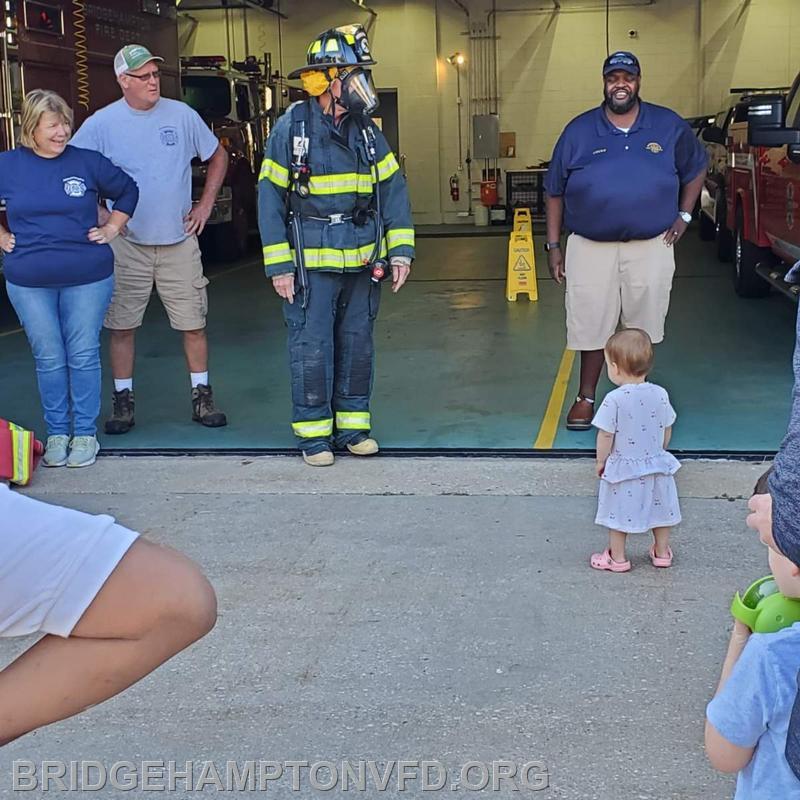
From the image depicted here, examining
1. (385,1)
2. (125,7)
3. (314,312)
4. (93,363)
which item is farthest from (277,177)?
(385,1)

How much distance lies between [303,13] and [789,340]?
1787cm

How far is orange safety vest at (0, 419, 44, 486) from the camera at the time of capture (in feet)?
18.6

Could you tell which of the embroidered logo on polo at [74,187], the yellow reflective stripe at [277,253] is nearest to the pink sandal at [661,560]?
the yellow reflective stripe at [277,253]

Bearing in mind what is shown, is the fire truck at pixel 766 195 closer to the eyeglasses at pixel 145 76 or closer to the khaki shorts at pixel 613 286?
the khaki shorts at pixel 613 286

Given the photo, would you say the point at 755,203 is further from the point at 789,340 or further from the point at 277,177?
the point at 277,177

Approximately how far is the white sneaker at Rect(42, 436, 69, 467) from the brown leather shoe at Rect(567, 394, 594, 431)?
2.67 metres

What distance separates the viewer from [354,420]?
6090 millimetres

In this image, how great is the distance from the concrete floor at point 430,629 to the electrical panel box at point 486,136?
60.0ft

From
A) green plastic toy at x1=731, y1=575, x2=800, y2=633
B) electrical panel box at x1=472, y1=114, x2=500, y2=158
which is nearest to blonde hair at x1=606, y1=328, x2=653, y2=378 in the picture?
green plastic toy at x1=731, y1=575, x2=800, y2=633

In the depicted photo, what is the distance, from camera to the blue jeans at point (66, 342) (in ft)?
19.6

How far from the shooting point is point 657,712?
339 cm

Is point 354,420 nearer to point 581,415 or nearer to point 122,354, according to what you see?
point 581,415

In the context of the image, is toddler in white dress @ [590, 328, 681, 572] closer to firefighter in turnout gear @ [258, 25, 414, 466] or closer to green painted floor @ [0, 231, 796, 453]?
green painted floor @ [0, 231, 796, 453]

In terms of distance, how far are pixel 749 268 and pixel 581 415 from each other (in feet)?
16.6
